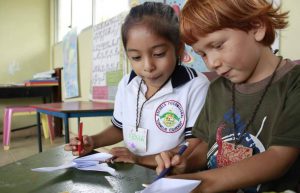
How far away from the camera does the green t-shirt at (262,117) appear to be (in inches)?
23.3

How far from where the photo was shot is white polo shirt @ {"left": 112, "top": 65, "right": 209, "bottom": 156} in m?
A: 0.96

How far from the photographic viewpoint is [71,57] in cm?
405

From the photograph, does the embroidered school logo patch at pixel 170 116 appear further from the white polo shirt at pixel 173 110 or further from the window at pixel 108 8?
the window at pixel 108 8

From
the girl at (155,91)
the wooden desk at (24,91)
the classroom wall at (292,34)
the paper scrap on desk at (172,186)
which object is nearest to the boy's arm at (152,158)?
the girl at (155,91)

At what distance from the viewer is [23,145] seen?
388 centimetres

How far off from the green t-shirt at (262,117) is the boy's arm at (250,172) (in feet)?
0.08

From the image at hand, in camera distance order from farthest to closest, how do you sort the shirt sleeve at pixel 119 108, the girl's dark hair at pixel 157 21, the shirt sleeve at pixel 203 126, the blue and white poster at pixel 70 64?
1. the blue and white poster at pixel 70 64
2. the shirt sleeve at pixel 119 108
3. the girl's dark hair at pixel 157 21
4. the shirt sleeve at pixel 203 126

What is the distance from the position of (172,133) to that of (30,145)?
333 centimetres

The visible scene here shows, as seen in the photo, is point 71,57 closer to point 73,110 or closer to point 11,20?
point 11,20

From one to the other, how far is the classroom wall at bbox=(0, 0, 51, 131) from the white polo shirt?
13.8 feet

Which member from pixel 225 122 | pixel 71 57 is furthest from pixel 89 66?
pixel 225 122

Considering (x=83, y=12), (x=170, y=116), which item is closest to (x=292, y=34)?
(x=170, y=116)

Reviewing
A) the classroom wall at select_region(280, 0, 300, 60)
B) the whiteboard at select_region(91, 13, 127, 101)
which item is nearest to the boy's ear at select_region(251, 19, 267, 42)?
the classroom wall at select_region(280, 0, 300, 60)

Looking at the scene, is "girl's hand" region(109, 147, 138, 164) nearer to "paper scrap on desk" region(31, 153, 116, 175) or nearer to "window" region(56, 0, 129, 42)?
"paper scrap on desk" region(31, 153, 116, 175)
